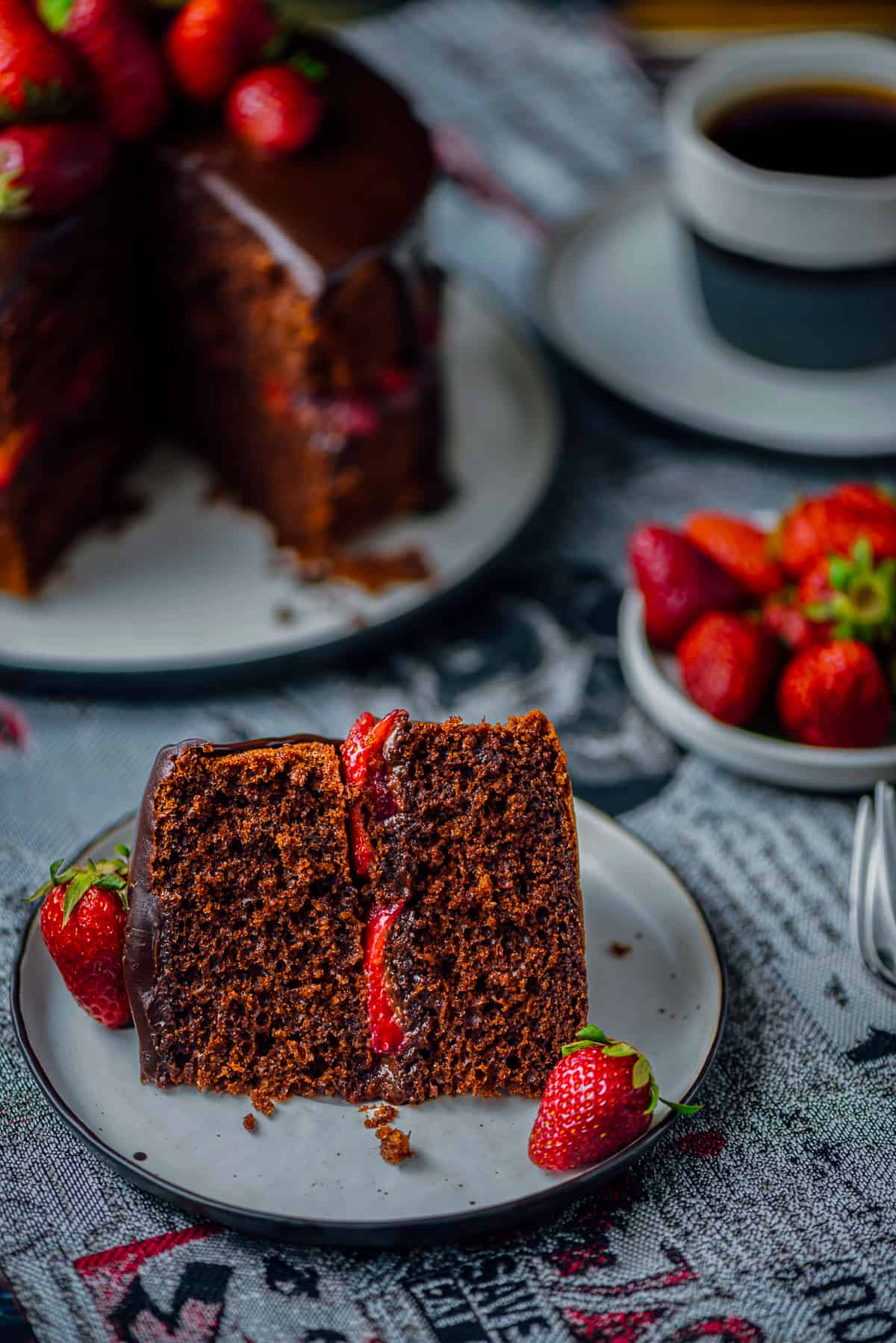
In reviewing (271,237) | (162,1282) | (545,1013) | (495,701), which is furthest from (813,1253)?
(271,237)

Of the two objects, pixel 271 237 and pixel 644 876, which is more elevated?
pixel 271 237

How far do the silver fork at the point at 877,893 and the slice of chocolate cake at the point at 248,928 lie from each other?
68cm

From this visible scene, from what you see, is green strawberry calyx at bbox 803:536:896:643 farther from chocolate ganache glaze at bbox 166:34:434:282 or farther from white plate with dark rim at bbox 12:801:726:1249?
chocolate ganache glaze at bbox 166:34:434:282

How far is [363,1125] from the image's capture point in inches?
64.4

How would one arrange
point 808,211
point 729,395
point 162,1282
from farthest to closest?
1. point 729,395
2. point 808,211
3. point 162,1282

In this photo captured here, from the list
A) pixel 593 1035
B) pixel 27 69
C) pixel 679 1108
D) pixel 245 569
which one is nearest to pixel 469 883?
pixel 593 1035

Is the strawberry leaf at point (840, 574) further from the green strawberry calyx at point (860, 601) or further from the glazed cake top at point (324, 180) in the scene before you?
the glazed cake top at point (324, 180)

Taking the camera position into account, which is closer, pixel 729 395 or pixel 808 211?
pixel 808 211

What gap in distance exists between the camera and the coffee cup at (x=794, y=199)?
269cm

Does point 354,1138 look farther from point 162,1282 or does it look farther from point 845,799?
point 845,799

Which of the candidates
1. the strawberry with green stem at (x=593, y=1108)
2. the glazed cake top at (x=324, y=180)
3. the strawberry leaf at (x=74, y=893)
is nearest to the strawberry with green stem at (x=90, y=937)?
the strawberry leaf at (x=74, y=893)

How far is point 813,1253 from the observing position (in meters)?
1.59

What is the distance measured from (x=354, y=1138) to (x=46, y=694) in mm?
1077

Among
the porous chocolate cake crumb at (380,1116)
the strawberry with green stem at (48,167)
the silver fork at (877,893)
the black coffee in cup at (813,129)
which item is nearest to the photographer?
the porous chocolate cake crumb at (380,1116)
